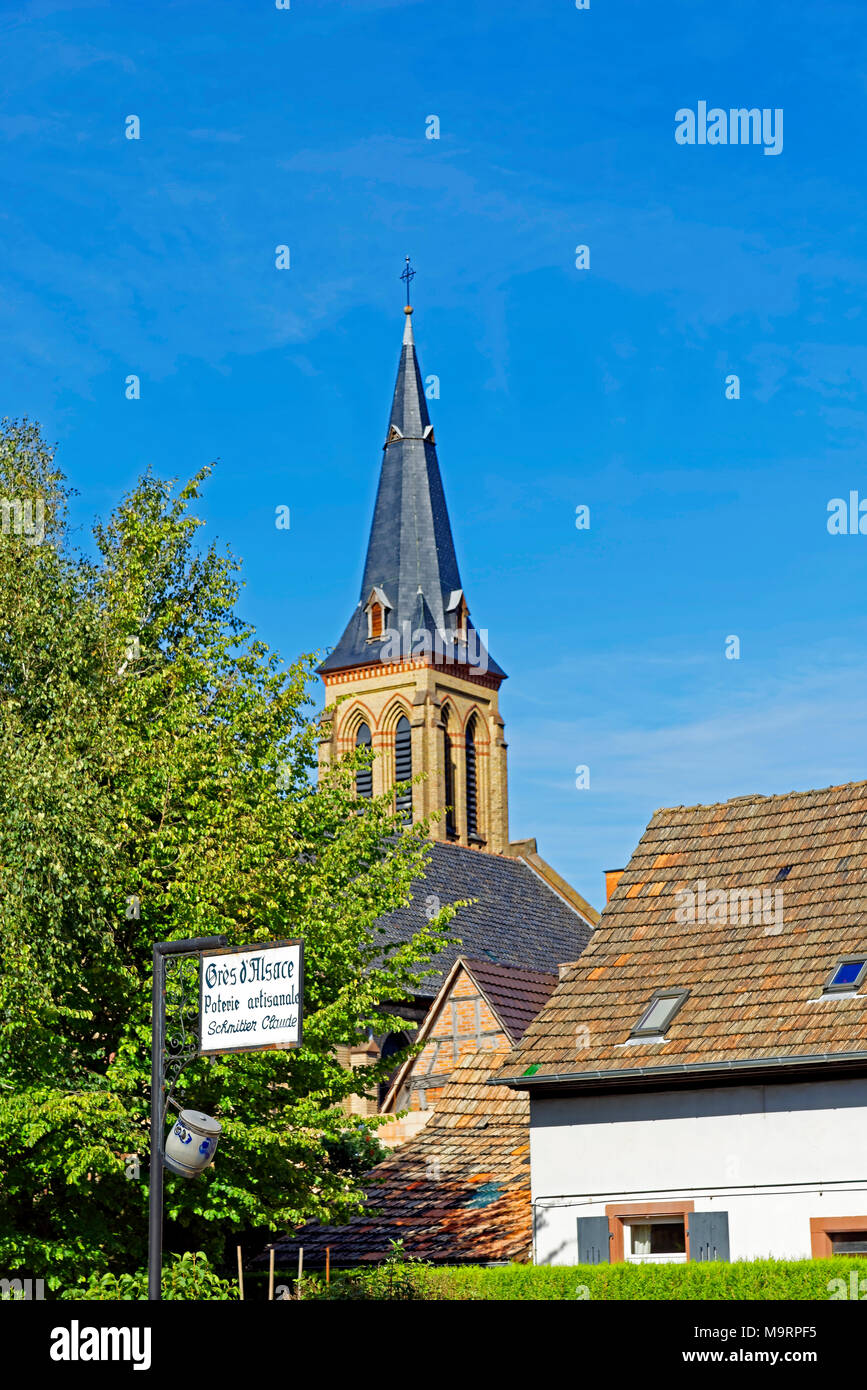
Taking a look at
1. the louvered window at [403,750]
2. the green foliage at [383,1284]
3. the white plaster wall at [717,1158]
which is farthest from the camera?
the louvered window at [403,750]

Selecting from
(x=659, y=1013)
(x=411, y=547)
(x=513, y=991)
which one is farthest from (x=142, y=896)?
(x=411, y=547)

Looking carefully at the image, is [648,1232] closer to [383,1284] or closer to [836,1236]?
[836,1236]

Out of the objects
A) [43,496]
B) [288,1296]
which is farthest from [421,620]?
[288,1296]

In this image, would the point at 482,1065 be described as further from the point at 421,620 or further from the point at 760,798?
the point at 421,620

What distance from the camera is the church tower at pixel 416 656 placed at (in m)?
83.1

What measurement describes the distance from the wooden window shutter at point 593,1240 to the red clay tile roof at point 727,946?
5.93ft

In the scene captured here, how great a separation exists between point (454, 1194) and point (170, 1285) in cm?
922

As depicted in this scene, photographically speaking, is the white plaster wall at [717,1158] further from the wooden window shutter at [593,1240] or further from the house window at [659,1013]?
the house window at [659,1013]

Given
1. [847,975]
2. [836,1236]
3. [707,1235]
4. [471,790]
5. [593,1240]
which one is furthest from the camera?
[471,790]

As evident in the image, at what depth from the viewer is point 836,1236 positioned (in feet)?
63.5

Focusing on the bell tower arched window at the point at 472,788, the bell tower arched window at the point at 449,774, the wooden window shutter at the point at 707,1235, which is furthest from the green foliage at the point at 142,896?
the bell tower arched window at the point at 472,788

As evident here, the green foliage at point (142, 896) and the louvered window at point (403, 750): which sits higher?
the louvered window at point (403, 750)
